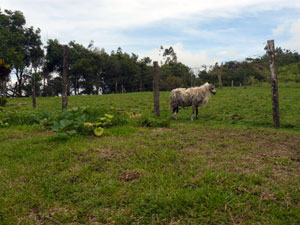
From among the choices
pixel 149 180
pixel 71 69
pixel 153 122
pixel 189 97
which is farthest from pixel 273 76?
pixel 71 69

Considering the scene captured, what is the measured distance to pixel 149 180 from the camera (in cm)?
388

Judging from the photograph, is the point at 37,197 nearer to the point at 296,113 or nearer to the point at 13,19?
the point at 296,113

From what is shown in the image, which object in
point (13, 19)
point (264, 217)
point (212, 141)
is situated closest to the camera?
point (264, 217)

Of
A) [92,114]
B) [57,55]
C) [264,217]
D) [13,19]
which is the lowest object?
[264,217]

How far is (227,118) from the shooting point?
35.6ft

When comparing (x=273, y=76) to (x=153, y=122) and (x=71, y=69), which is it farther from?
(x=71, y=69)

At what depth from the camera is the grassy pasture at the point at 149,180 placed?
306cm

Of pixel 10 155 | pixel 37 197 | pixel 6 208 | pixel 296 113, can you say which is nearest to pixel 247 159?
pixel 37 197

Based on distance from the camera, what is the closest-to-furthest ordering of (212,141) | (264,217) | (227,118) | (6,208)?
1. (264,217)
2. (6,208)
3. (212,141)
4. (227,118)

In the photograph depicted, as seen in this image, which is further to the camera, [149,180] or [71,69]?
[71,69]

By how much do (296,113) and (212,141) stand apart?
7.41 m

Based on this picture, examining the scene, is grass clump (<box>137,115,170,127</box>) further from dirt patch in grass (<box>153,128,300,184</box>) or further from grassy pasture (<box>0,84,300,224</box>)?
grassy pasture (<box>0,84,300,224</box>)

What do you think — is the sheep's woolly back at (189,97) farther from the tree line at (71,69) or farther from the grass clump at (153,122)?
the tree line at (71,69)

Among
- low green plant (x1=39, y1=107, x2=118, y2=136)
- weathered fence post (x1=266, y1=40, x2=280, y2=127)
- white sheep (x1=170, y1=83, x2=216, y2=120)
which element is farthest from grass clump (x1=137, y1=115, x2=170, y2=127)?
weathered fence post (x1=266, y1=40, x2=280, y2=127)
